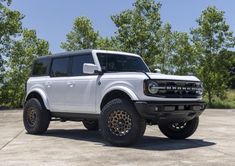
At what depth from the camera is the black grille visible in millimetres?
8540

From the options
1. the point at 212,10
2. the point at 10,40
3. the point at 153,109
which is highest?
the point at 212,10

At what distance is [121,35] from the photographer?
115 ft

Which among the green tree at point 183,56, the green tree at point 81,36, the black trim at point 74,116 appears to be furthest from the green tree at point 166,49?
the black trim at point 74,116

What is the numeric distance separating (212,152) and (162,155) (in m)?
0.97

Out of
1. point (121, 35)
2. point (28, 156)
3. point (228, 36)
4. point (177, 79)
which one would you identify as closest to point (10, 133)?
point (28, 156)

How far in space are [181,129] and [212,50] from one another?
1042 inches

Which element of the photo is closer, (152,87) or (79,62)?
(152,87)

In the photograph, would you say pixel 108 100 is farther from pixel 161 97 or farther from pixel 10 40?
pixel 10 40

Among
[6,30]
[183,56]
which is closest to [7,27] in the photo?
[6,30]

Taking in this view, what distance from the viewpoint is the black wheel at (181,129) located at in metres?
9.90

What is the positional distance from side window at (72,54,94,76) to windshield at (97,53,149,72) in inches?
9.7

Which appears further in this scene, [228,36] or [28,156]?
[228,36]

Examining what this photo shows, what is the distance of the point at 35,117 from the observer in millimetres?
11125

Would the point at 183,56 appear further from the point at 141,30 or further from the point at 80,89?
the point at 80,89
